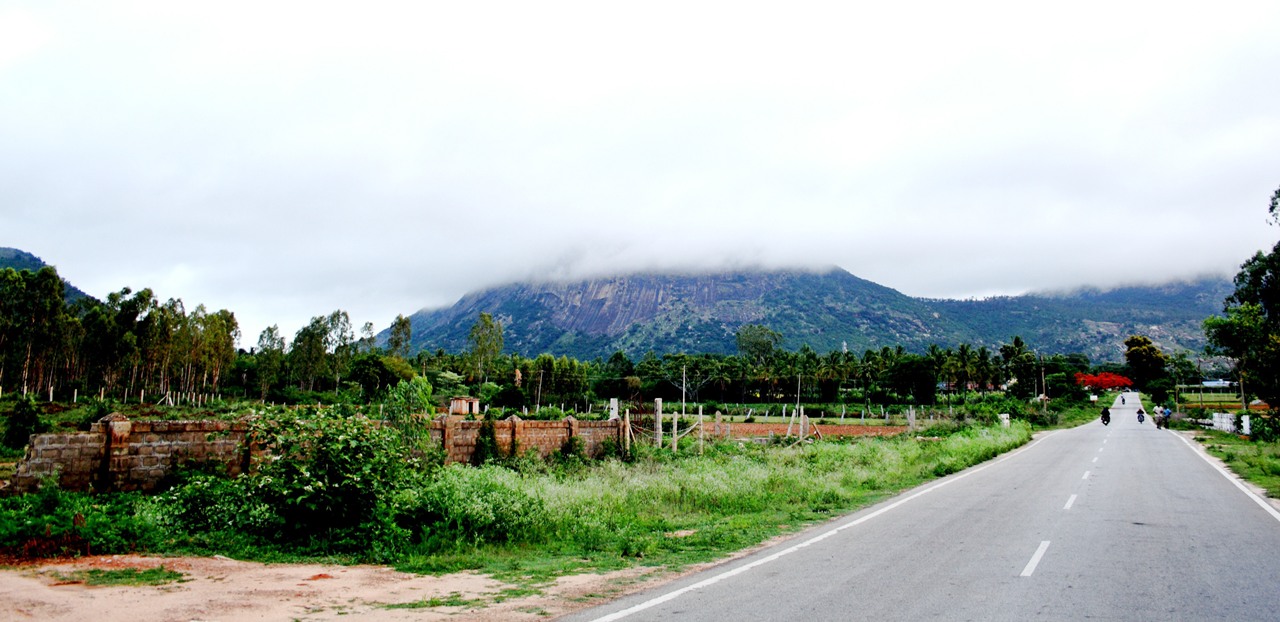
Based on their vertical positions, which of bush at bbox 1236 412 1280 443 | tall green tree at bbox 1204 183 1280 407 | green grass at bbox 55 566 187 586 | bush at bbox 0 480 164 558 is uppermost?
tall green tree at bbox 1204 183 1280 407

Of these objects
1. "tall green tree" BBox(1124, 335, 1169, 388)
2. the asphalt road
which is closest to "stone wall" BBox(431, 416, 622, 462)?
the asphalt road

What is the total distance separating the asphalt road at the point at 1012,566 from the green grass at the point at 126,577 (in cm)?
510

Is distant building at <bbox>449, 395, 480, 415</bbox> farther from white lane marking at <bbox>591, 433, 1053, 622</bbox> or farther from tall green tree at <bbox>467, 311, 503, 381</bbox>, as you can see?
tall green tree at <bbox>467, 311, 503, 381</bbox>

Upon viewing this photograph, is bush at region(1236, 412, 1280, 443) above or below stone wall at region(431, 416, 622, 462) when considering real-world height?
below

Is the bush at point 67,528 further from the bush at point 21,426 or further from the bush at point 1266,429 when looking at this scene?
the bush at point 1266,429


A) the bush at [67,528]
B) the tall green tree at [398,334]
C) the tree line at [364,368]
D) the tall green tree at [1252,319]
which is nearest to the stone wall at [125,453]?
the bush at [67,528]

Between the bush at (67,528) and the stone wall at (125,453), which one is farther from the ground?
the stone wall at (125,453)

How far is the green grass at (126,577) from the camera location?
8.17 m

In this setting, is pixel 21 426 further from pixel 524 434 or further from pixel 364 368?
pixel 364 368

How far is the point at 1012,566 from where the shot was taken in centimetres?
912

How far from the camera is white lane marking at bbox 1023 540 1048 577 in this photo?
880 centimetres

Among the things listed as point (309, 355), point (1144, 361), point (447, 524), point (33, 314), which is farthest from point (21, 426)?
point (1144, 361)

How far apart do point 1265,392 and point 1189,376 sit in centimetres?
8044

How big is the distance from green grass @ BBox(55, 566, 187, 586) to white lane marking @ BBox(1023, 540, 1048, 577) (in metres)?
10.00
